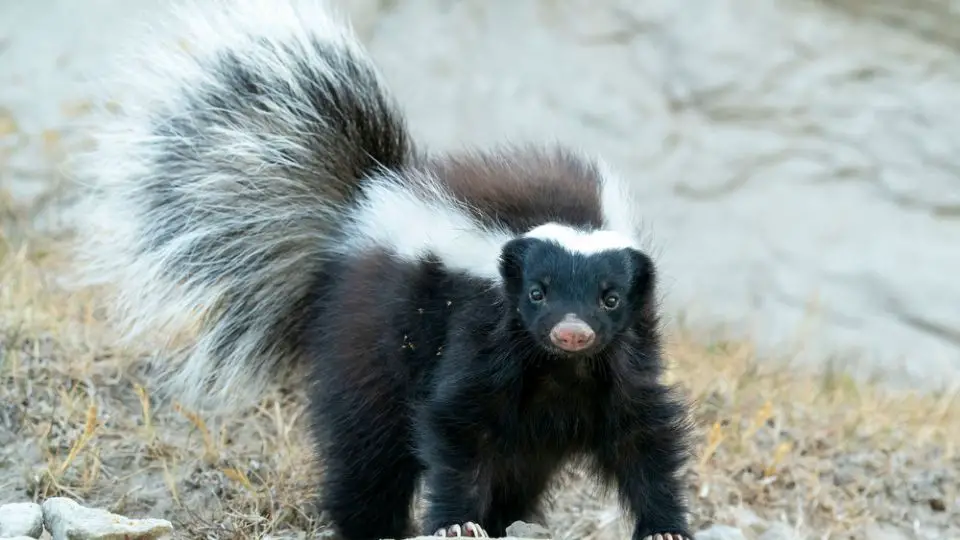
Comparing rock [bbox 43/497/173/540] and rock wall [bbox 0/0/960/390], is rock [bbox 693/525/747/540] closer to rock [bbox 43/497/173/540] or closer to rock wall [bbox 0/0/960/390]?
rock [bbox 43/497/173/540]

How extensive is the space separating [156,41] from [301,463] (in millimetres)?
1882

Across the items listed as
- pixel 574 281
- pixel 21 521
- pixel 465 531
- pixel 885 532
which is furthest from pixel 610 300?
pixel 885 532

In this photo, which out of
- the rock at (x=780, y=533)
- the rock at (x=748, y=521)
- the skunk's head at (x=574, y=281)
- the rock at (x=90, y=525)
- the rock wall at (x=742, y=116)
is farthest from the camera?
the rock wall at (x=742, y=116)

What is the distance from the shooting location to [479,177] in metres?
5.03

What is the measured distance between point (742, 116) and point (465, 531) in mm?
5233

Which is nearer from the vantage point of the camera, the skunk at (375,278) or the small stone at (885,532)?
the skunk at (375,278)

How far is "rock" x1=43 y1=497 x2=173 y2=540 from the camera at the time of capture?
3777mm

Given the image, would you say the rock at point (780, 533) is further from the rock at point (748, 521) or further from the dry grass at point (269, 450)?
the dry grass at point (269, 450)

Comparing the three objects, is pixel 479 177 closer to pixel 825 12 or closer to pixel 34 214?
pixel 34 214

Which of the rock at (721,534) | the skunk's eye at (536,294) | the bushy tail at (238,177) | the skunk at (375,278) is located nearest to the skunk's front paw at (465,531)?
the skunk at (375,278)

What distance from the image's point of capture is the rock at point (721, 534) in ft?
16.6

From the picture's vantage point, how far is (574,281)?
434cm

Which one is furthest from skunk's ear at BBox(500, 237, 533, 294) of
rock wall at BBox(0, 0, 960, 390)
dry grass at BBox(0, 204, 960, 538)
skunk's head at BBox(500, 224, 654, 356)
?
rock wall at BBox(0, 0, 960, 390)

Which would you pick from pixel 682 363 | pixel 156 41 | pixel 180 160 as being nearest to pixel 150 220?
pixel 180 160
